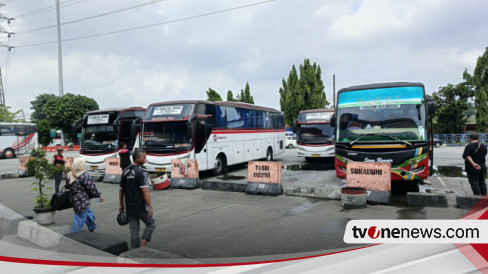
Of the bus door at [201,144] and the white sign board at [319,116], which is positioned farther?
the white sign board at [319,116]

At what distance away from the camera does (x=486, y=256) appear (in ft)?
17.1

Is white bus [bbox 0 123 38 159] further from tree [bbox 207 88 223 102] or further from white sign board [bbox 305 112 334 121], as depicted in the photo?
white sign board [bbox 305 112 334 121]

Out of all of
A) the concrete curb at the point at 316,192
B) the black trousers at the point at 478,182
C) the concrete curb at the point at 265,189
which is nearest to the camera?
the black trousers at the point at 478,182

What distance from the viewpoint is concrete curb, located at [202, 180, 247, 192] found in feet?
36.1

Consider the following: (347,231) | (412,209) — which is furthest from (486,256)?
(412,209)

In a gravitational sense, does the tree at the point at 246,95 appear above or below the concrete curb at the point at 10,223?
above

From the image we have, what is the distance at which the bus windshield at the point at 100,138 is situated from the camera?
16047mm

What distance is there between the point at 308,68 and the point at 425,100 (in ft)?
107

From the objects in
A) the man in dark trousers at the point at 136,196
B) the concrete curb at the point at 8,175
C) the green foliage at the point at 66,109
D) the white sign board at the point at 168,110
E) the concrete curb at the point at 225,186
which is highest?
the green foliage at the point at 66,109

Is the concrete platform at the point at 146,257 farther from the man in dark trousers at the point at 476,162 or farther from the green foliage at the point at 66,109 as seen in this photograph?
the green foliage at the point at 66,109

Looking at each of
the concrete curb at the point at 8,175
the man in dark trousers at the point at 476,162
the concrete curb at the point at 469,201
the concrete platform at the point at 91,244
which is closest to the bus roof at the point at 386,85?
the man in dark trousers at the point at 476,162

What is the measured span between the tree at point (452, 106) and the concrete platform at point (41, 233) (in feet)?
135

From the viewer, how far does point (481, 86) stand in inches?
1398

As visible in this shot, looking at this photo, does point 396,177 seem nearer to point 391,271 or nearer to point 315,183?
point 315,183
